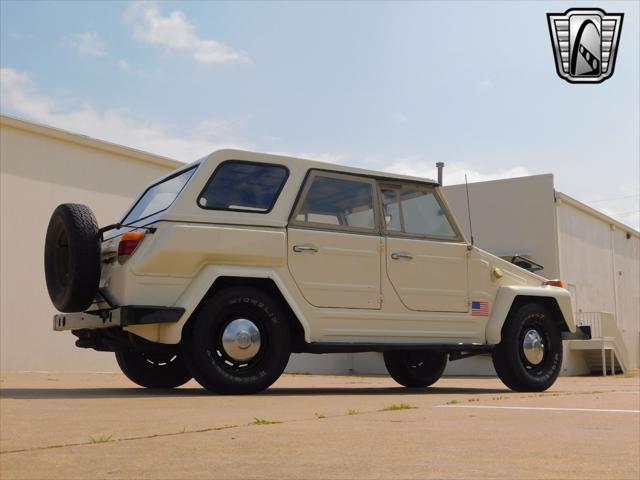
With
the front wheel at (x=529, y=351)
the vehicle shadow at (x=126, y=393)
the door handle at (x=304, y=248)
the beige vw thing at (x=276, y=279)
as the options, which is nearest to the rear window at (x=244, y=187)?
the beige vw thing at (x=276, y=279)

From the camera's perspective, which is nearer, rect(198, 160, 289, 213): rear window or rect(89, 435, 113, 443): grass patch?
rect(89, 435, 113, 443): grass patch

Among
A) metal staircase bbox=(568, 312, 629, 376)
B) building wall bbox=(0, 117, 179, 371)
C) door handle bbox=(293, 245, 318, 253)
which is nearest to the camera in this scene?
door handle bbox=(293, 245, 318, 253)

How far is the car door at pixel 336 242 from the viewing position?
6.83 m

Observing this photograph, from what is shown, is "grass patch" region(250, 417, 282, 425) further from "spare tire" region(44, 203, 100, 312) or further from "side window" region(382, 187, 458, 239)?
"side window" region(382, 187, 458, 239)

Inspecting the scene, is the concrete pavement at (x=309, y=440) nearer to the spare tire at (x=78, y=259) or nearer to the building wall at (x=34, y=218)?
the spare tire at (x=78, y=259)

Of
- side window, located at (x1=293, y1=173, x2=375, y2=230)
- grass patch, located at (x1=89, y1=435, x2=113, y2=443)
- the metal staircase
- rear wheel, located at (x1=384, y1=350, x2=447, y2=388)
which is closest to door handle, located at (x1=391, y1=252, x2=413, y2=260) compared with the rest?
side window, located at (x1=293, y1=173, x2=375, y2=230)

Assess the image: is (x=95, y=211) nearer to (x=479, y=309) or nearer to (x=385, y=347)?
(x=479, y=309)

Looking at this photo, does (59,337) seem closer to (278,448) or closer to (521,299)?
(521,299)

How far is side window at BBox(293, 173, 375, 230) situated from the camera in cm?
701

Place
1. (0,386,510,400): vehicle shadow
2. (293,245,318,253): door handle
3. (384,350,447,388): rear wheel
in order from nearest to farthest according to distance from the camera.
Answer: (0,386,510,400): vehicle shadow, (293,245,318,253): door handle, (384,350,447,388): rear wheel

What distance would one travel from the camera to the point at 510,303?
797cm

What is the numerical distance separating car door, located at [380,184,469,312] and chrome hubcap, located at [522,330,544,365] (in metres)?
0.78

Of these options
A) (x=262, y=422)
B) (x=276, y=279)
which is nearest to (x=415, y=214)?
(x=276, y=279)

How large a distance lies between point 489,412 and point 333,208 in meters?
2.64
